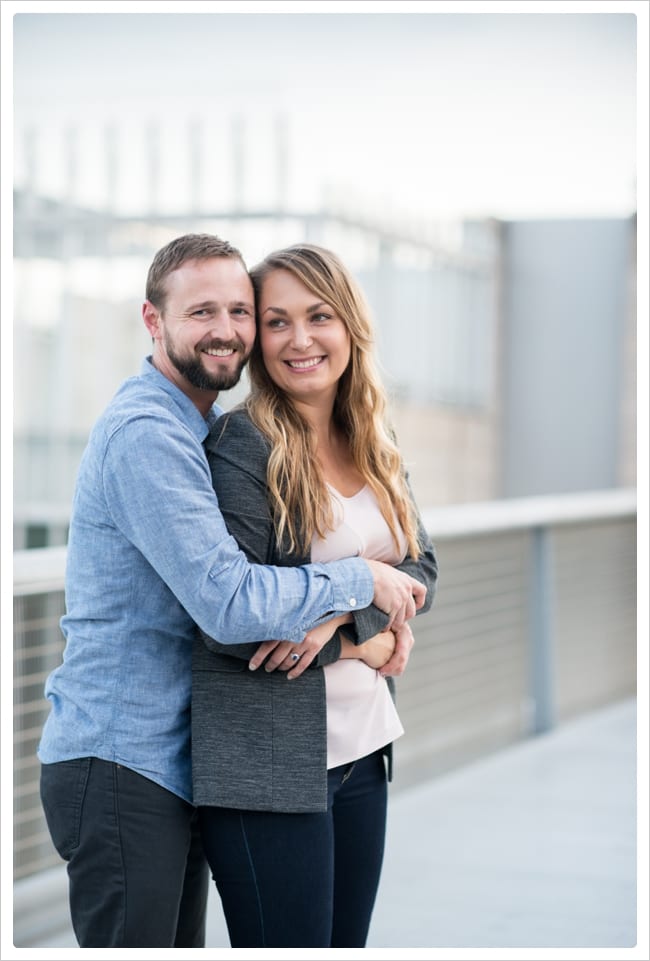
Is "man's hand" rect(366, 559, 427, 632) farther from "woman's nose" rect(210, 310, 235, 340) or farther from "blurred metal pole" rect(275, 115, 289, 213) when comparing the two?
"blurred metal pole" rect(275, 115, 289, 213)

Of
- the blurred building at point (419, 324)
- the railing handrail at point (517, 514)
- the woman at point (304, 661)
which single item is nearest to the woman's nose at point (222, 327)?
the woman at point (304, 661)

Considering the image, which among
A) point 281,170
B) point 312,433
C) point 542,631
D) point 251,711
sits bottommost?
point 542,631

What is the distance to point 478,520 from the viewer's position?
4324 mm

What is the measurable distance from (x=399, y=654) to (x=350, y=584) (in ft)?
0.65

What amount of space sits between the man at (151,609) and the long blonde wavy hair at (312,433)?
Result: 8cm

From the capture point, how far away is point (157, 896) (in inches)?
69.0

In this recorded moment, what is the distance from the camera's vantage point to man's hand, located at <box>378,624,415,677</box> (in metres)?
1.93

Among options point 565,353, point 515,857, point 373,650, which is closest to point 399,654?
point 373,650

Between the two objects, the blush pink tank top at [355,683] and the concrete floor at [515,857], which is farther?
the concrete floor at [515,857]

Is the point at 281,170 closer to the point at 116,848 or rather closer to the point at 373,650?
the point at 373,650

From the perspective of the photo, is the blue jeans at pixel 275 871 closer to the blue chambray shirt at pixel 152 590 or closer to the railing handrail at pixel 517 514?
the blue chambray shirt at pixel 152 590

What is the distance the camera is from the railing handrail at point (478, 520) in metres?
2.78

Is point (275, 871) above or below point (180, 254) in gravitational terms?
below

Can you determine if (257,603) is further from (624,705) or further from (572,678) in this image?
(572,678)
